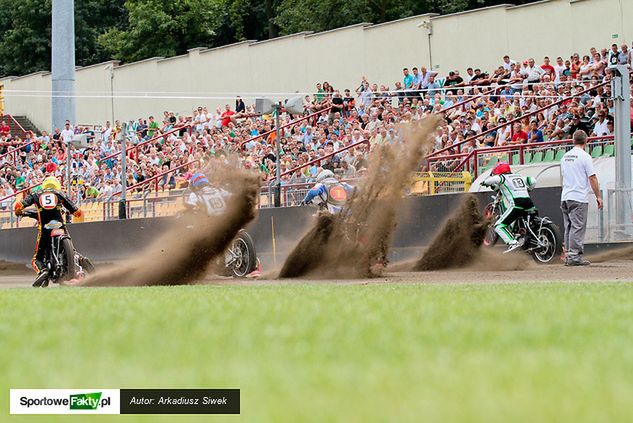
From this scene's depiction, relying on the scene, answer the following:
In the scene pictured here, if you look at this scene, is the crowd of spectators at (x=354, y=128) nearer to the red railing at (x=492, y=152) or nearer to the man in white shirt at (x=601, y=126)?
the man in white shirt at (x=601, y=126)

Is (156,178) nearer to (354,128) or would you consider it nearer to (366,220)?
(354,128)

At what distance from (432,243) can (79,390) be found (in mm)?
15958

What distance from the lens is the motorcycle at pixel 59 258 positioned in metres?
18.8

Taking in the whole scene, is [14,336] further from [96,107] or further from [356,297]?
[96,107]

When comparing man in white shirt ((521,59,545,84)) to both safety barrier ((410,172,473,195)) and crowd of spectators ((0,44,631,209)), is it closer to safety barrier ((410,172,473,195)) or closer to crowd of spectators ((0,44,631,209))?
crowd of spectators ((0,44,631,209))

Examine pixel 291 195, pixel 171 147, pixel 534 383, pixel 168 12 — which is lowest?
pixel 534 383

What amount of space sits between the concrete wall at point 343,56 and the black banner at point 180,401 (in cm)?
3161

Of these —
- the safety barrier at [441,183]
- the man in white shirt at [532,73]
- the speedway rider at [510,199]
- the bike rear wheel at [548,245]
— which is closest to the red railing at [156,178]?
the man in white shirt at [532,73]

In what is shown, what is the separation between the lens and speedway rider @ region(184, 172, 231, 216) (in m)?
18.8

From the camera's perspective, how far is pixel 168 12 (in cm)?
6600

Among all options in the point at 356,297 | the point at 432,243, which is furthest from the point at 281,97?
the point at 356,297

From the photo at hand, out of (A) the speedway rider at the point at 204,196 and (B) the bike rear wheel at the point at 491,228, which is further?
(B) the bike rear wheel at the point at 491,228

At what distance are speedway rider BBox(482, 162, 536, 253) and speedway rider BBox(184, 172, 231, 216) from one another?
467 cm

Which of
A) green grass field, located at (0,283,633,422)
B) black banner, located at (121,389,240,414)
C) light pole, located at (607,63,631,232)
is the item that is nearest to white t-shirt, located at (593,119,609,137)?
light pole, located at (607,63,631,232)
